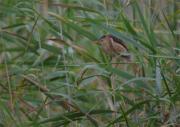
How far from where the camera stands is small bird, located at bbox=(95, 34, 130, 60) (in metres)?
2.29

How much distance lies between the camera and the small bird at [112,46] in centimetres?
229

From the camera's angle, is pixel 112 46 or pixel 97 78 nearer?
pixel 112 46

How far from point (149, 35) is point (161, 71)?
146mm

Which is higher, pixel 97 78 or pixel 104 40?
pixel 104 40

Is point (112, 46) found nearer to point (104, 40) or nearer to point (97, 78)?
point (104, 40)

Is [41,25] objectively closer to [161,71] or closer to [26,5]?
[26,5]

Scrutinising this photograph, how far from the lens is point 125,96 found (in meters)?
2.39

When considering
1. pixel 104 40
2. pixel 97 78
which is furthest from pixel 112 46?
pixel 97 78

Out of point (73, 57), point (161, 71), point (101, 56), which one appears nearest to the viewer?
point (161, 71)

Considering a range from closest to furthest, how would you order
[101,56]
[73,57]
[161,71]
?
[161,71]
[101,56]
[73,57]

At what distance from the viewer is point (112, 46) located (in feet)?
7.50

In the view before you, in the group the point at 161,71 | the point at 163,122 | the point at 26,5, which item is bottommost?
the point at 163,122

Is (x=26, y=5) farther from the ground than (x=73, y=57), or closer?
farther from the ground

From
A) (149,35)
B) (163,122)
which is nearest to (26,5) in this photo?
(149,35)
